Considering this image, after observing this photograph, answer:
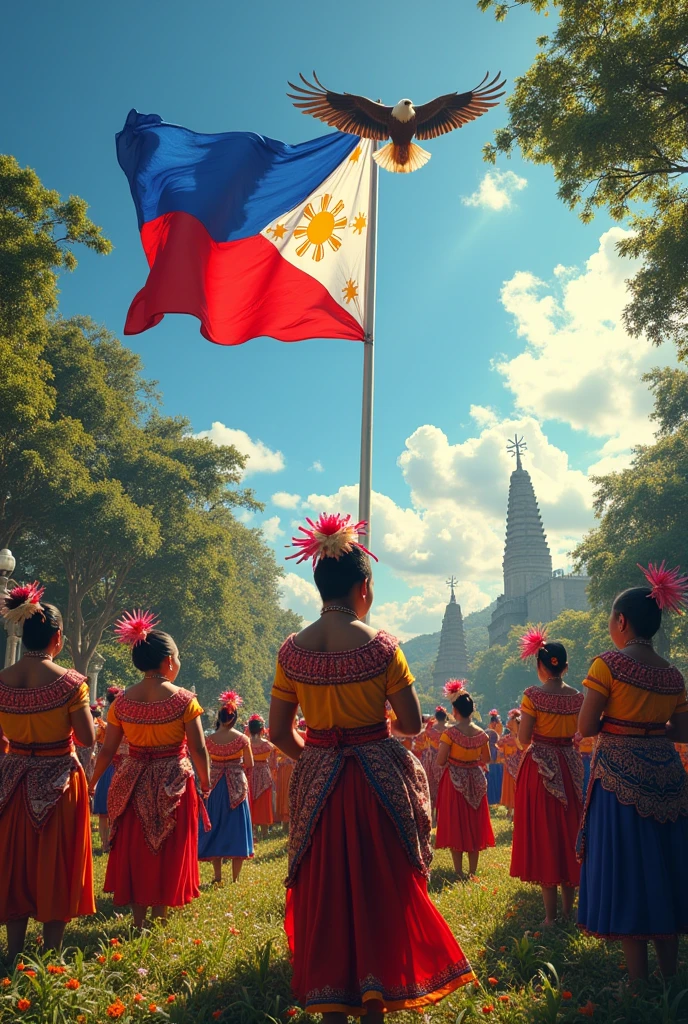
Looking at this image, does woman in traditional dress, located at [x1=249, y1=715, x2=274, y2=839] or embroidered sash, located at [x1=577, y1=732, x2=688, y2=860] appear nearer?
embroidered sash, located at [x1=577, y1=732, x2=688, y2=860]

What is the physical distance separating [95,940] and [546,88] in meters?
12.7

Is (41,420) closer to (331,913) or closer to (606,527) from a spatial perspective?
(331,913)

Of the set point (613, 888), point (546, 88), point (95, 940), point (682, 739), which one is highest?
point (546, 88)

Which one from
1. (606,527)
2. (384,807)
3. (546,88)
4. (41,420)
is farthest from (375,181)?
(606,527)

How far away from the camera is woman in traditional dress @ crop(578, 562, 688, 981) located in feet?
13.9

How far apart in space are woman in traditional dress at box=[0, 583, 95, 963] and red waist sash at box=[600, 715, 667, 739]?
3423 mm

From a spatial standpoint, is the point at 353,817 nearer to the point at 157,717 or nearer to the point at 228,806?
the point at 157,717

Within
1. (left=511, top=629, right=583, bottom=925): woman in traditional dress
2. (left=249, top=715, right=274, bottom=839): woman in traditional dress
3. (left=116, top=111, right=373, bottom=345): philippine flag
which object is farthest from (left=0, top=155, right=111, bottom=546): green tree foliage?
(left=511, top=629, right=583, bottom=925): woman in traditional dress

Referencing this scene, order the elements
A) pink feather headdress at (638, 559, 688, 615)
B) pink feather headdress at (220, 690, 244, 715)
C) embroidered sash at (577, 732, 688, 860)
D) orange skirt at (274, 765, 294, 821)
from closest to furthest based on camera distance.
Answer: embroidered sash at (577, 732, 688, 860)
pink feather headdress at (638, 559, 688, 615)
pink feather headdress at (220, 690, 244, 715)
orange skirt at (274, 765, 294, 821)

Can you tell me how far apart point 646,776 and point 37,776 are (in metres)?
3.93

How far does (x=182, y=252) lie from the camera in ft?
26.9

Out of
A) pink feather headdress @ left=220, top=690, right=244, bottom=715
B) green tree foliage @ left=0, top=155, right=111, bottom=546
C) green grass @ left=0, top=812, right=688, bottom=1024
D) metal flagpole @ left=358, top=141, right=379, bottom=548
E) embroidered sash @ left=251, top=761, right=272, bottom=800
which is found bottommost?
green grass @ left=0, top=812, right=688, bottom=1024

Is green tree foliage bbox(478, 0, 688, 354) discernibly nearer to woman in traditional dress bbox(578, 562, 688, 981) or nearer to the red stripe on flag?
the red stripe on flag

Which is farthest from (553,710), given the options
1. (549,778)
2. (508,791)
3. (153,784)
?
(508,791)
